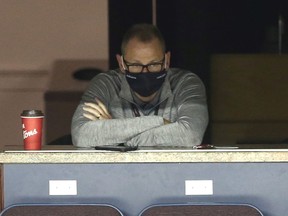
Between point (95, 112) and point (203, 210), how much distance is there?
94 centimetres

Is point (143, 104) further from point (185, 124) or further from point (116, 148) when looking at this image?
point (116, 148)

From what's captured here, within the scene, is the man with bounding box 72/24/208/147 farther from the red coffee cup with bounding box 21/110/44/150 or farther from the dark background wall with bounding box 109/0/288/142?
the dark background wall with bounding box 109/0/288/142

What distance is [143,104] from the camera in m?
4.18

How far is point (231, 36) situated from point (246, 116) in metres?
0.63

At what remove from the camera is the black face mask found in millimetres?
3994

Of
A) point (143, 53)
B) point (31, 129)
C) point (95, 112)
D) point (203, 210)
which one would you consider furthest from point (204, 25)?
point (203, 210)

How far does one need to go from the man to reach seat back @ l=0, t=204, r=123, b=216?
553mm

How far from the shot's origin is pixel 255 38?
661 centimetres

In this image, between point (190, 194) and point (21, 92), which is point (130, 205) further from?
point (21, 92)

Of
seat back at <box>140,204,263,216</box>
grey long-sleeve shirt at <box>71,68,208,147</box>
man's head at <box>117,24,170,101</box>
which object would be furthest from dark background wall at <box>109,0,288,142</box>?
seat back at <box>140,204,263,216</box>

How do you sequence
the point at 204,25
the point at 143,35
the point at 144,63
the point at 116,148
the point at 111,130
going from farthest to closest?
1. the point at 204,25
2. the point at 143,35
3. the point at 144,63
4. the point at 111,130
5. the point at 116,148

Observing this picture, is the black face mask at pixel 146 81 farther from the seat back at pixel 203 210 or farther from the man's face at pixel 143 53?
the seat back at pixel 203 210

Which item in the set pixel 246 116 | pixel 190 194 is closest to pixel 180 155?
pixel 190 194

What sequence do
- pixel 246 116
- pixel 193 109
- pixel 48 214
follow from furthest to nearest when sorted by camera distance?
1. pixel 246 116
2. pixel 193 109
3. pixel 48 214
